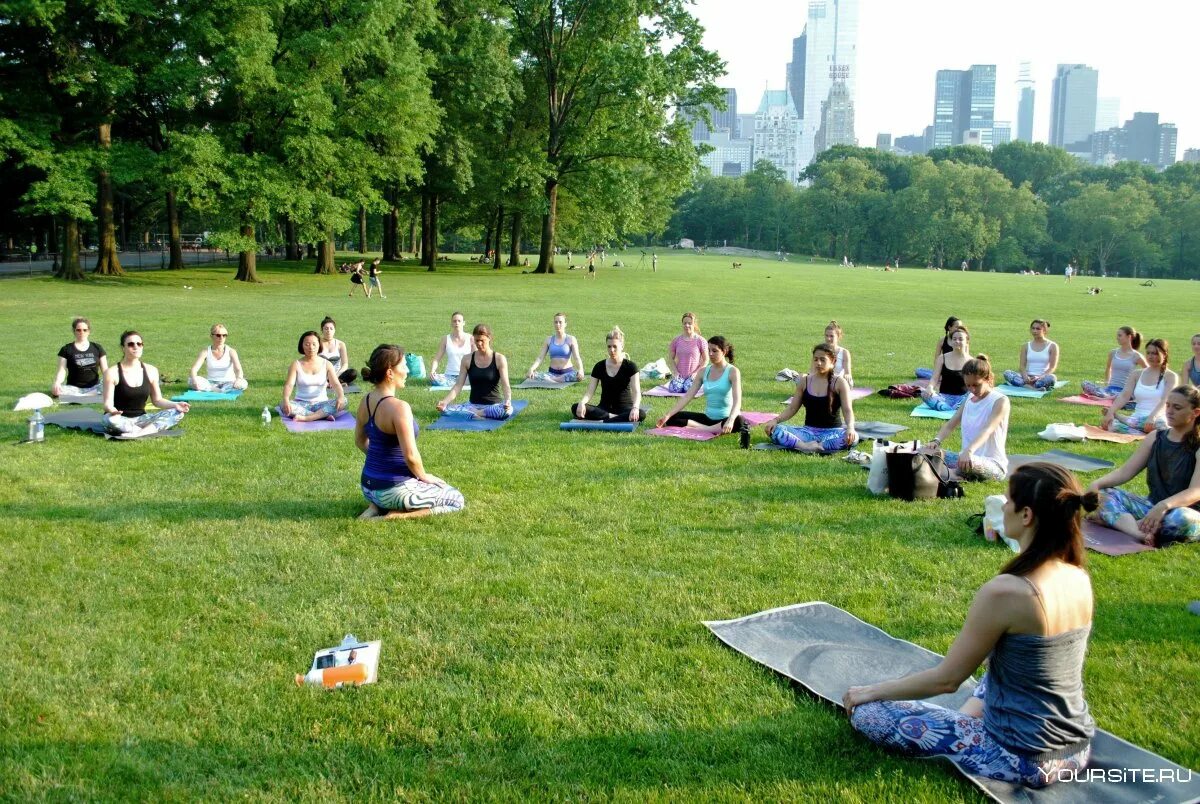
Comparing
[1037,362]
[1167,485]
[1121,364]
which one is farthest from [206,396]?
[1121,364]

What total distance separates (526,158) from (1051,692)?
4331 centimetres

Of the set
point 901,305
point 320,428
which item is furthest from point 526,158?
point 320,428

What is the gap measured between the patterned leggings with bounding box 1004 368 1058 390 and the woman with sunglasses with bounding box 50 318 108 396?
1336 centimetres

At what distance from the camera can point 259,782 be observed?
376 cm

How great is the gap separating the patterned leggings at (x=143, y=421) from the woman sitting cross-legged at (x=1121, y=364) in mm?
12449

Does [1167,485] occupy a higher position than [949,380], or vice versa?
[949,380]

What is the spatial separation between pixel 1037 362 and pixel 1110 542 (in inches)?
330

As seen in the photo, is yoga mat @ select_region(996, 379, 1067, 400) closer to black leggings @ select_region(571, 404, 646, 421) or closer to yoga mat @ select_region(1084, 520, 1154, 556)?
black leggings @ select_region(571, 404, 646, 421)

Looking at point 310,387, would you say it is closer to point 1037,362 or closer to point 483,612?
point 483,612

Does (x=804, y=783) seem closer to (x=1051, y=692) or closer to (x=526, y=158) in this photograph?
(x=1051, y=692)

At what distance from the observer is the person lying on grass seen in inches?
441

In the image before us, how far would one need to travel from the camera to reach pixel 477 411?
1143 centimetres

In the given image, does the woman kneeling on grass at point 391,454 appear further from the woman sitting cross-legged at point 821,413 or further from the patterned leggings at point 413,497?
the woman sitting cross-legged at point 821,413

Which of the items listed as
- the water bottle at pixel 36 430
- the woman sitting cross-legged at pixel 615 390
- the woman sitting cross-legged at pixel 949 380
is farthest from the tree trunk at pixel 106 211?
the woman sitting cross-legged at pixel 949 380
